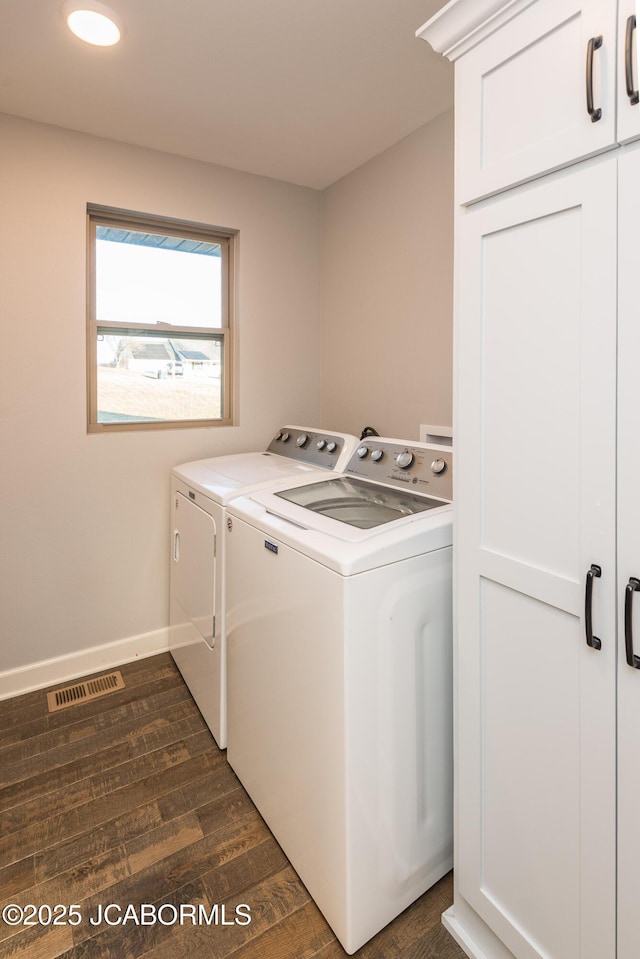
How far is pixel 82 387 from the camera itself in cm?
235

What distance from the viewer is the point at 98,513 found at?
96.4 inches

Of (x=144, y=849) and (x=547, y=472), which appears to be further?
(x=144, y=849)

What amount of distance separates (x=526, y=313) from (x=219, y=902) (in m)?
1.65

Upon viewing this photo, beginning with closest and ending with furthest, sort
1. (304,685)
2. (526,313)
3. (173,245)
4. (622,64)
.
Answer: (622,64)
(526,313)
(304,685)
(173,245)

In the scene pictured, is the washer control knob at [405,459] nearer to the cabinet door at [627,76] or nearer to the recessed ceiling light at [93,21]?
the cabinet door at [627,76]

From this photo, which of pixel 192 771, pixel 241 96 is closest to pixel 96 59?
pixel 241 96

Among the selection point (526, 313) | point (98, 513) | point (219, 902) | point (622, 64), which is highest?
point (622, 64)

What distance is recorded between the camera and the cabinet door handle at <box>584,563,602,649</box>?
911 millimetres

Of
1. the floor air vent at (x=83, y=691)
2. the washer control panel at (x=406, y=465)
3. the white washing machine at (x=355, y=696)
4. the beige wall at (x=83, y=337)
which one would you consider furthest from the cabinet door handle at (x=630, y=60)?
the floor air vent at (x=83, y=691)

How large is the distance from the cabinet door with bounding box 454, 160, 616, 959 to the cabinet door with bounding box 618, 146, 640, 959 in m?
0.02

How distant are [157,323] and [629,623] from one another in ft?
7.88

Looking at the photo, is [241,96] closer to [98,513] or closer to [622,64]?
[622,64]

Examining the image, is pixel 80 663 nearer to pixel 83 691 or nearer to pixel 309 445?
pixel 83 691

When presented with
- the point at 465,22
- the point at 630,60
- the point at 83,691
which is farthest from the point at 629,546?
the point at 83,691
